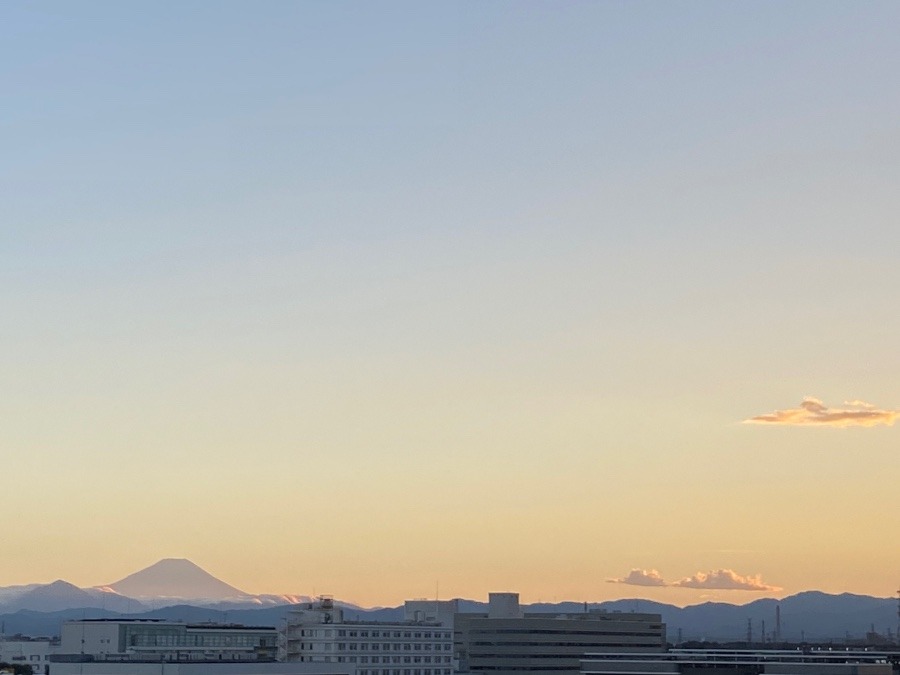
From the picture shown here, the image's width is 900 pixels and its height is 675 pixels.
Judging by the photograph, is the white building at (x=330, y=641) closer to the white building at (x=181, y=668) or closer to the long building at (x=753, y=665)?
the white building at (x=181, y=668)

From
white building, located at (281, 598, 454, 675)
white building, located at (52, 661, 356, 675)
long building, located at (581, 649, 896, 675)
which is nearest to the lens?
white building, located at (52, 661, 356, 675)

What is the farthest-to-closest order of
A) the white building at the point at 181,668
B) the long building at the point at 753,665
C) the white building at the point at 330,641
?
the white building at the point at 330,641, the long building at the point at 753,665, the white building at the point at 181,668

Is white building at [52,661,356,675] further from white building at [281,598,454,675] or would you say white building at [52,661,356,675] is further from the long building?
the long building

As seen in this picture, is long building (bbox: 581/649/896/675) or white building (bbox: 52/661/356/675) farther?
long building (bbox: 581/649/896/675)

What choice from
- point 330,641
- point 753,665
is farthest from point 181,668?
point 753,665

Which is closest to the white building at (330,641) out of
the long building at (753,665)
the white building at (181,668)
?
the white building at (181,668)

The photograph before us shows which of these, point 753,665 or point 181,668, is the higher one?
point 181,668

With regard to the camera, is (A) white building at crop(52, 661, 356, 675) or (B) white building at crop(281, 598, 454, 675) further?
(B) white building at crop(281, 598, 454, 675)

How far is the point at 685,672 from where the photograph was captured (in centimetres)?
18788

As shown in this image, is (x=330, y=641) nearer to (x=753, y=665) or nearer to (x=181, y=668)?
(x=181, y=668)

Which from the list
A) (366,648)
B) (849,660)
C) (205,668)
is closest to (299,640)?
(366,648)

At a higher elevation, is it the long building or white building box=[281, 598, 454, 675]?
white building box=[281, 598, 454, 675]

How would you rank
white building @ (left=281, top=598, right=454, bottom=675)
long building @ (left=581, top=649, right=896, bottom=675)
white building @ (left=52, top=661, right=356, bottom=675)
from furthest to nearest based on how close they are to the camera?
white building @ (left=281, top=598, right=454, bottom=675), long building @ (left=581, top=649, right=896, bottom=675), white building @ (left=52, top=661, right=356, bottom=675)

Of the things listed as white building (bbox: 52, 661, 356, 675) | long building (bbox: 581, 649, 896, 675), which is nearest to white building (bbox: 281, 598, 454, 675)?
white building (bbox: 52, 661, 356, 675)
